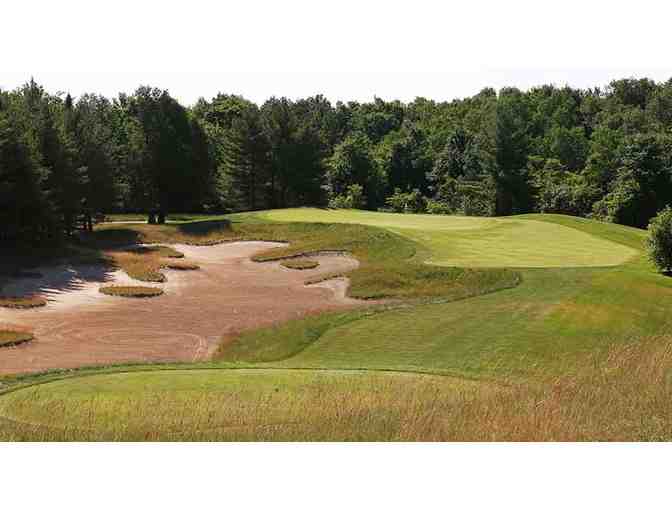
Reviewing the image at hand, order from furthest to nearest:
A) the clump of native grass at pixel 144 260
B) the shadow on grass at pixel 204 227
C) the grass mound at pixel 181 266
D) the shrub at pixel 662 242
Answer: the shadow on grass at pixel 204 227, the grass mound at pixel 181 266, the clump of native grass at pixel 144 260, the shrub at pixel 662 242

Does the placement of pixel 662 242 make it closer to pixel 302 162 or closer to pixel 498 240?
pixel 498 240

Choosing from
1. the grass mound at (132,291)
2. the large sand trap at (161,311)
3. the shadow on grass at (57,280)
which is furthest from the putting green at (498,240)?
the shadow on grass at (57,280)

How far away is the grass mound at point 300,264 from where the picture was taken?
43.3 m

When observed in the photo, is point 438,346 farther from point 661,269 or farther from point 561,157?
point 561,157

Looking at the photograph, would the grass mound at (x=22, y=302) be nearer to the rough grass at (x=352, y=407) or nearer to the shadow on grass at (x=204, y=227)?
the rough grass at (x=352, y=407)

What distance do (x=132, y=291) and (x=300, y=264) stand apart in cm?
1139

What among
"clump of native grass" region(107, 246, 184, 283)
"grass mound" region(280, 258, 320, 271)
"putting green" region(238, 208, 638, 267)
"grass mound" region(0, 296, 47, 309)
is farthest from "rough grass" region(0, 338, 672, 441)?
"grass mound" region(280, 258, 320, 271)

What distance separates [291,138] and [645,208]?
40.4 meters

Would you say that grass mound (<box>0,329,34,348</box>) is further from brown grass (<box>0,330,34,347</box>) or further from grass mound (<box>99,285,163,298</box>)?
grass mound (<box>99,285,163,298</box>)

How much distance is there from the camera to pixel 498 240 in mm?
45719

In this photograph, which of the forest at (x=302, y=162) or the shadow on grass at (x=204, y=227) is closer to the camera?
the forest at (x=302, y=162)

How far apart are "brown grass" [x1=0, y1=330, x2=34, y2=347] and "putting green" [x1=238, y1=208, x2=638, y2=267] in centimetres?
2109

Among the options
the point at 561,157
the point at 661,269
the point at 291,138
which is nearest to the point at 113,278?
the point at 661,269

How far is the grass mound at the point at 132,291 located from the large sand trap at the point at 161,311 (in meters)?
0.47
